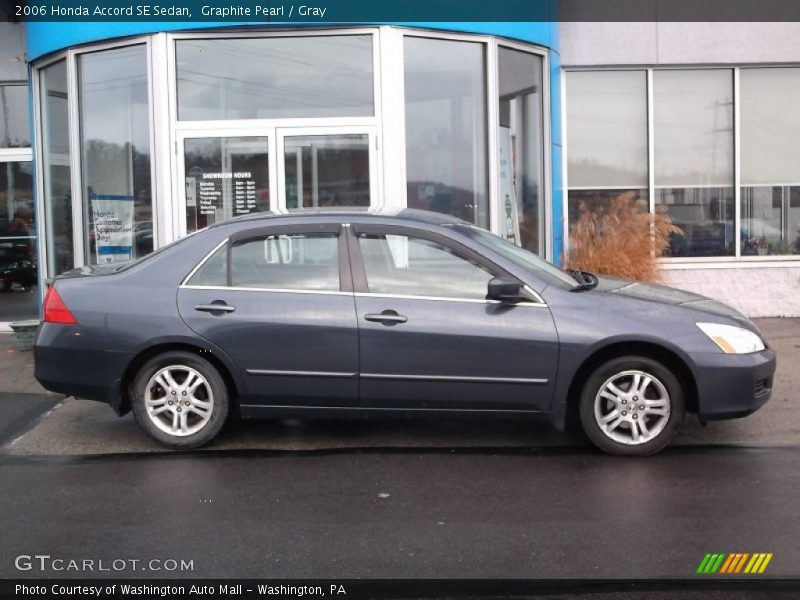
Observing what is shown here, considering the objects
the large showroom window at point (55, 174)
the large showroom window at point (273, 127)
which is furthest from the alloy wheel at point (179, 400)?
the large showroom window at point (55, 174)

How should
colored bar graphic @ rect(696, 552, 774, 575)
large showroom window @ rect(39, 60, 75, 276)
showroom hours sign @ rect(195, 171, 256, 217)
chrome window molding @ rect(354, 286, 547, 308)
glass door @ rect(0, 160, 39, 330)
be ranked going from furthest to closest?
glass door @ rect(0, 160, 39, 330), large showroom window @ rect(39, 60, 75, 276), showroom hours sign @ rect(195, 171, 256, 217), chrome window molding @ rect(354, 286, 547, 308), colored bar graphic @ rect(696, 552, 774, 575)

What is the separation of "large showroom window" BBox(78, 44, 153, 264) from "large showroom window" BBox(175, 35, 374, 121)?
0.57m

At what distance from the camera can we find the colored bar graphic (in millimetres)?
4461

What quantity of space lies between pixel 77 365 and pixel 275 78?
16.6ft

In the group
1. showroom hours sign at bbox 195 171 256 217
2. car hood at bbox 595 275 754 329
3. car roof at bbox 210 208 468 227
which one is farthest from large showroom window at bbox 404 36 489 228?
car hood at bbox 595 275 754 329

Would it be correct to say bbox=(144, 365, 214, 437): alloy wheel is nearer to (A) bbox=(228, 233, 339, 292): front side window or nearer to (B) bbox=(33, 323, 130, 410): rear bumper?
(B) bbox=(33, 323, 130, 410): rear bumper

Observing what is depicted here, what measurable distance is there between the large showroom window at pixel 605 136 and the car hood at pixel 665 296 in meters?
5.75

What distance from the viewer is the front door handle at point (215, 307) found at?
6480 mm

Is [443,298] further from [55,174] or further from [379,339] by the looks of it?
[55,174]

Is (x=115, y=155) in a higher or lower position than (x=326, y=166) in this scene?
higher

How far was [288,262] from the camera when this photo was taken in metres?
6.63

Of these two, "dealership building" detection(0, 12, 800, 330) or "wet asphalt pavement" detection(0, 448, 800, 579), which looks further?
"dealership building" detection(0, 12, 800, 330)

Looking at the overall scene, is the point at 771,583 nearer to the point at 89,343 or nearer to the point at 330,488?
the point at 330,488

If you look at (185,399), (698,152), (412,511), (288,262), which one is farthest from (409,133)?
(412,511)
